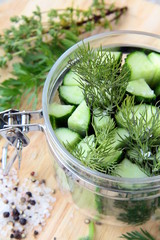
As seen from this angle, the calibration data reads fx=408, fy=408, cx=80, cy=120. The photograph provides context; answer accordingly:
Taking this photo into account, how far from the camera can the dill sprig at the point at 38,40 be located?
1.42 m

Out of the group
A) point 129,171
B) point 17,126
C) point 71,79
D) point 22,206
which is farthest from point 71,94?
point 22,206

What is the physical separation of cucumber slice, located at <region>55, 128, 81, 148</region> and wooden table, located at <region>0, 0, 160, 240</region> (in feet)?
0.94

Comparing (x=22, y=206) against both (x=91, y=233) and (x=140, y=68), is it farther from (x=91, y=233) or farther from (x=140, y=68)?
(x=140, y=68)

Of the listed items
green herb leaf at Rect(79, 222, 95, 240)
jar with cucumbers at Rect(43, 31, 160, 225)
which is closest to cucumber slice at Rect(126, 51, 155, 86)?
jar with cucumbers at Rect(43, 31, 160, 225)

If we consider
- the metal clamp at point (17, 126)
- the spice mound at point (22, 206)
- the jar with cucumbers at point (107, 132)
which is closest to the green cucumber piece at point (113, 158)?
the jar with cucumbers at point (107, 132)

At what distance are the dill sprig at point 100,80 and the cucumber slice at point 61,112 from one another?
2.5 inches

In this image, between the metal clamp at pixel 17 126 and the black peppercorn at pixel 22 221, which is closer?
the metal clamp at pixel 17 126

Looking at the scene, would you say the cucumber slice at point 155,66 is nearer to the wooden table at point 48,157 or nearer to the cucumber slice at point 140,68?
the cucumber slice at point 140,68

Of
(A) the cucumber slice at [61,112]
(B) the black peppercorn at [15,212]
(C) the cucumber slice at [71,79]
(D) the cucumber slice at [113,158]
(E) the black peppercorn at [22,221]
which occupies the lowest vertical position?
(E) the black peppercorn at [22,221]

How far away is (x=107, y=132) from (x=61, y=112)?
0.17 metres

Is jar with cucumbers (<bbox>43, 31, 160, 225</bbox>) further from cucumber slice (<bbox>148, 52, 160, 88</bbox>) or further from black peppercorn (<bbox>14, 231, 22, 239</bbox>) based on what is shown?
black peppercorn (<bbox>14, 231, 22, 239</bbox>)

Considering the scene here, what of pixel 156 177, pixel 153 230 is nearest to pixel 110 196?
pixel 156 177

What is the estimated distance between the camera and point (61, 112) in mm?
1122

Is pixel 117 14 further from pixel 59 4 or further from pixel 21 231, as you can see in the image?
pixel 21 231
